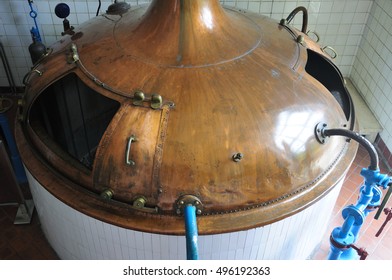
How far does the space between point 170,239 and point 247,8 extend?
11.0 feet

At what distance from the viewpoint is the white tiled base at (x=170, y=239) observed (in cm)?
254

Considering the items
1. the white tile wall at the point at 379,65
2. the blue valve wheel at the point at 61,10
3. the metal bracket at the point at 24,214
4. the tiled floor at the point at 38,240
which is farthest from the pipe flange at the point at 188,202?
the white tile wall at the point at 379,65

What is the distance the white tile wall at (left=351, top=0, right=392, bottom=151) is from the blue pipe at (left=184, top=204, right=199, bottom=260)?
10.6ft

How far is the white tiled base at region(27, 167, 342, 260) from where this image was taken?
254cm

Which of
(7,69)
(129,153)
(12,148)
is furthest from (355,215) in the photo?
(7,69)

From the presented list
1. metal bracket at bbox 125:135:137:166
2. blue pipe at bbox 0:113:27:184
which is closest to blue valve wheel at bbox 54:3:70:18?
blue pipe at bbox 0:113:27:184

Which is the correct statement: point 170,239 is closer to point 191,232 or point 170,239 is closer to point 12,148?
point 191,232

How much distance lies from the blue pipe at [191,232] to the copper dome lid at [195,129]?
79 millimetres

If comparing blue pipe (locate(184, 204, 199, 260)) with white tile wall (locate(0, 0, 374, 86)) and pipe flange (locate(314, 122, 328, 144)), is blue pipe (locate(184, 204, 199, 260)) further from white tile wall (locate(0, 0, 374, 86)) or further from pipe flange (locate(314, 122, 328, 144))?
white tile wall (locate(0, 0, 374, 86))

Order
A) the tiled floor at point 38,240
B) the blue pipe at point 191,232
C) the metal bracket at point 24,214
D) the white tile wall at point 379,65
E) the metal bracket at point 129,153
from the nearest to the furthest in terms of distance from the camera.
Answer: the blue pipe at point 191,232 < the metal bracket at point 129,153 < the tiled floor at point 38,240 < the metal bracket at point 24,214 < the white tile wall at point 379,65

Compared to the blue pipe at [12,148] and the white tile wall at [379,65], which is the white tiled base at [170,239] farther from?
the white tile wall at [379,65]

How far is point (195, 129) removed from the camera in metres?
2.35

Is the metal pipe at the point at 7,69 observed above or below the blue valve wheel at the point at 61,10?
below

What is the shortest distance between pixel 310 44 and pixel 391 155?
208 cm
